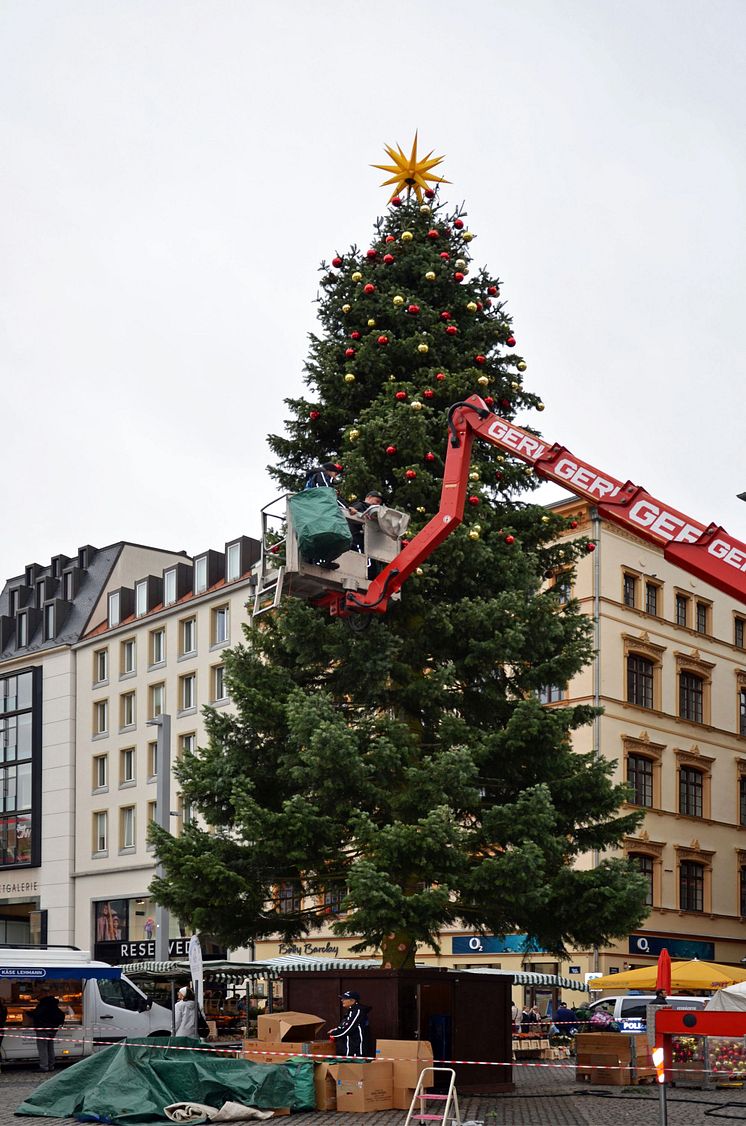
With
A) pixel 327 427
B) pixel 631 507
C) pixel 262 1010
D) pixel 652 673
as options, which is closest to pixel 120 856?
pixel 262 1010

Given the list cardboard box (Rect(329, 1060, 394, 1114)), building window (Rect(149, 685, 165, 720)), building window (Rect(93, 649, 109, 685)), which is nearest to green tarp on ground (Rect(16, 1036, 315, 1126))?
cardboard box (Rect(329, 1060, 394, 1114))

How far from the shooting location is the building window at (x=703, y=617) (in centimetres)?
5731

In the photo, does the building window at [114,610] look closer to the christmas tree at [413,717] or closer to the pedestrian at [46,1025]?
the pedestrian at [46,1025]

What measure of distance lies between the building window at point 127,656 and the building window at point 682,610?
939 inches

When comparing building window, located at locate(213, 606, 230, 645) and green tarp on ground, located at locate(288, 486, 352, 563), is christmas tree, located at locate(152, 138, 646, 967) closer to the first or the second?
green tarp on ground, located at locate(288, 486, 352, 563)

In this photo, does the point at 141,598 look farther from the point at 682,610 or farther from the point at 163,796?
the point at 163,796

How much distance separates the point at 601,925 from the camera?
2522 cm

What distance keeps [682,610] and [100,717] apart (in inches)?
1054

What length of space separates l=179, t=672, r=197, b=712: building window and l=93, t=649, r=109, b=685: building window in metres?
6.41

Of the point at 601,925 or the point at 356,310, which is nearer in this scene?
the point at 601,925

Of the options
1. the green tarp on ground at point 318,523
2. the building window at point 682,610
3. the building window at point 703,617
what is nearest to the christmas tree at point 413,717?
the green tarp on ground at point 318,523

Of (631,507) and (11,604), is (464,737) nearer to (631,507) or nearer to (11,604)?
(631,507)

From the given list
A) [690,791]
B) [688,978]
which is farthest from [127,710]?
[688,978]

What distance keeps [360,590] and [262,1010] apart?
29992 mm
